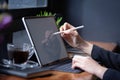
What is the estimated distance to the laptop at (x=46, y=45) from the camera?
55.8 inches

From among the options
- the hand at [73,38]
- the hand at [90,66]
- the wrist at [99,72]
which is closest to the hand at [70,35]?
the hand at [73,38]

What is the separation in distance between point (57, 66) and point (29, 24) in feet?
0.86

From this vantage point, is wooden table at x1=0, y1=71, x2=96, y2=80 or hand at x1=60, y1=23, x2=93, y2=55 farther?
hand at x1=60, y1=23, x2=93, y2=55

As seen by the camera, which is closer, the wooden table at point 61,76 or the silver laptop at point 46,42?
the wooden table at point 61,76

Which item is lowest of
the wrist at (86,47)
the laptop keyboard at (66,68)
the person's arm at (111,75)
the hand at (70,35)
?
the laptop keyboard at (66,68)

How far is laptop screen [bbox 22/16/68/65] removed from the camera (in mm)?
1430

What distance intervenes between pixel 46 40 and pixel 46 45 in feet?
0.10

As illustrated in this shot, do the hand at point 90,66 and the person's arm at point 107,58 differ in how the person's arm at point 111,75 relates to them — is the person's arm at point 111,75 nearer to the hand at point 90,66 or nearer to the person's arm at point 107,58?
the hand at point 90,66

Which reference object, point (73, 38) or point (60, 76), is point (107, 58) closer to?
point (73, 38)

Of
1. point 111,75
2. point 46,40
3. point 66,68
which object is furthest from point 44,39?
point 111,75

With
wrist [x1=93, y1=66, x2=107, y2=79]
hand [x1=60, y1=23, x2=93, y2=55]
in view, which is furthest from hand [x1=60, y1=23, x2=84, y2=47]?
wrist [x1=93, y1=66, x2=107, y2=79]

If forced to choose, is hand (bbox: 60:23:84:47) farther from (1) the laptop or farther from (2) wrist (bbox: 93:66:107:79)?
(2) wrist (bbox: 93:66:107:79)

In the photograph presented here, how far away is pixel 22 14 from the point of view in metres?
2.03

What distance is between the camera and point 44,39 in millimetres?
1504
